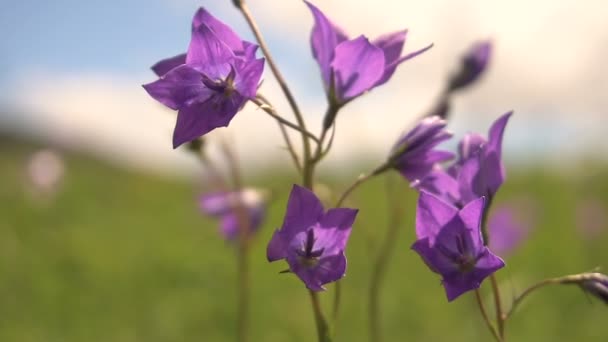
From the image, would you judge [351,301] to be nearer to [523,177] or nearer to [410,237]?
[410,237]

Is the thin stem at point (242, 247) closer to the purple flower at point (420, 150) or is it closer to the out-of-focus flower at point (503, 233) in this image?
the purple flower at point (420, 150)

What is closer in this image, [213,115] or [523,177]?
[213,115]

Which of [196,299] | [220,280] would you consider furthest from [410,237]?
[196,299]

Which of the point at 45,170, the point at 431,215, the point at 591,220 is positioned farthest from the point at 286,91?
the point at 45,170

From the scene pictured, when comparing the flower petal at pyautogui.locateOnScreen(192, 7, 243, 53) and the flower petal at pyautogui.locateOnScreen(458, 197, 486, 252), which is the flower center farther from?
the flower petal at pyautogui.locateOnScreen(192, 7, 243, 53)

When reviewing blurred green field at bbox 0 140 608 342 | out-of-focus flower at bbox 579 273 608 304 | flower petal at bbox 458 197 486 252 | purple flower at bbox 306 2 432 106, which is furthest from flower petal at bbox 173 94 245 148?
blurred green field at bbox 0 140 608 342

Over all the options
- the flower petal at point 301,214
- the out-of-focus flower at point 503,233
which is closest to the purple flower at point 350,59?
the flower petal at point 301,214

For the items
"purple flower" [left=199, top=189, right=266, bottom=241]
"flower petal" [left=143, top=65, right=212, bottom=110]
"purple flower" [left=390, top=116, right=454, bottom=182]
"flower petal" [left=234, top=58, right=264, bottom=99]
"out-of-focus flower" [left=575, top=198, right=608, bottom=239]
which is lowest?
"out-of-focus flower" [left=575, top=198, right=608, bottom=239]
